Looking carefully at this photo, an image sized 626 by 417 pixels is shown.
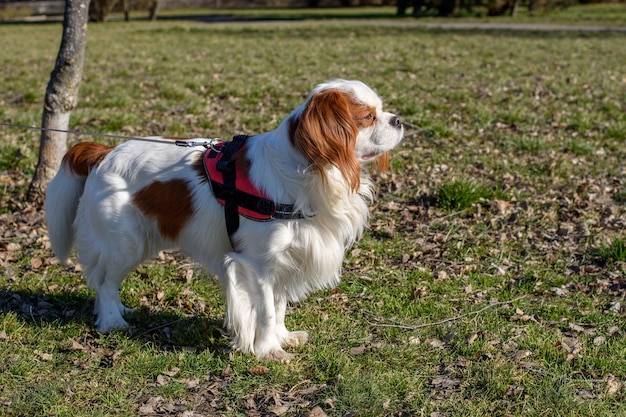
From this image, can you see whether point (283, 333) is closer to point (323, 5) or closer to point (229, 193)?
point (229, 193)

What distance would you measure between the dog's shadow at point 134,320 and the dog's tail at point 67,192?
0.47m

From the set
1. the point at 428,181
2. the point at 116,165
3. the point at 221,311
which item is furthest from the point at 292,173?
the point at 428,181

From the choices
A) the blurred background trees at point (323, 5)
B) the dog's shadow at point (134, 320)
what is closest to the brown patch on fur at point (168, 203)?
the dog's shadow at point (134, 320)

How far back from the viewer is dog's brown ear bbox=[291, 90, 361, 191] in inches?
149

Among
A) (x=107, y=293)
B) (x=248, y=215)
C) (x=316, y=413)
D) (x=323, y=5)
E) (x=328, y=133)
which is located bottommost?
(x=323, y=5)

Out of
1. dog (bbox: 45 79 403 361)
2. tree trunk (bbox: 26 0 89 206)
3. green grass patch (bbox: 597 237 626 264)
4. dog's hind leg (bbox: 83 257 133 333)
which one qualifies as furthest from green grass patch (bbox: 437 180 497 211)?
tree trunk (bbox: 26 0 89 206)

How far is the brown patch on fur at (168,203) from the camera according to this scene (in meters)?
4.20

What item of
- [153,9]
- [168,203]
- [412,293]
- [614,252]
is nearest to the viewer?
[168,203]

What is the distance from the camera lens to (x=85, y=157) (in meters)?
4.55

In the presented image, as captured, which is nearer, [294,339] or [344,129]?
[344,129]

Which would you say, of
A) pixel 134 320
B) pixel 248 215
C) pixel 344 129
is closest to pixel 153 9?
pixel 134 320

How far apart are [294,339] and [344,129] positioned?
141 centimetres

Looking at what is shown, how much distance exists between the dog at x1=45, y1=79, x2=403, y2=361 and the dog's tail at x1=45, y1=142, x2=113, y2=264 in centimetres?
1

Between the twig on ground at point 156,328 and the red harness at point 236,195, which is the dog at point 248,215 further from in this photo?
the twig on ground at point 156,328
